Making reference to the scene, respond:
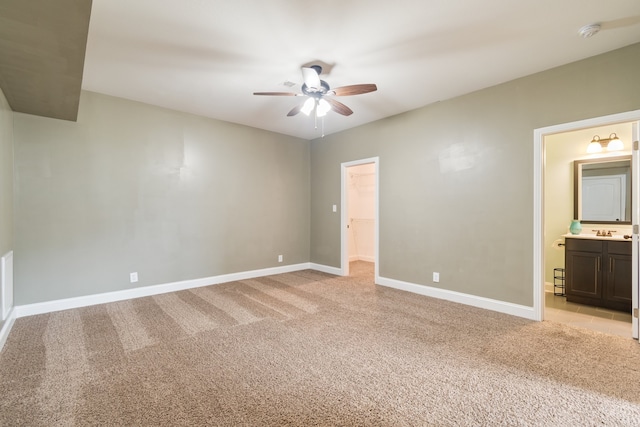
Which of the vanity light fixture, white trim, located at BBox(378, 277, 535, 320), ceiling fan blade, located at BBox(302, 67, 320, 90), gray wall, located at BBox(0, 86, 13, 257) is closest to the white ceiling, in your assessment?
ceiling fan blade, located at BBox(302, 67, 320, 90)

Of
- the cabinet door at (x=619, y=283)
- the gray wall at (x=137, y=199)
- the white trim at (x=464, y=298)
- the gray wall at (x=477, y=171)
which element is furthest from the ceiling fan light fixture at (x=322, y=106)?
the cabinet door at (x=619, y=283)

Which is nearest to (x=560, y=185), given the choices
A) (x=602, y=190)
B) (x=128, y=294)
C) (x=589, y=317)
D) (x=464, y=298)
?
(x=602, y=190)

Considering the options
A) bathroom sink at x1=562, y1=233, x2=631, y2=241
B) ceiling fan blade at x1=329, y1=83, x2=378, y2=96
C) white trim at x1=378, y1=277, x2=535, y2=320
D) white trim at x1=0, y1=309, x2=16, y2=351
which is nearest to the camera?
white trim at x1=0, y1=309, x2=16, y2=351

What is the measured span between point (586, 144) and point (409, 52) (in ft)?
11.0

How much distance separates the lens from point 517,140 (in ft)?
10.8

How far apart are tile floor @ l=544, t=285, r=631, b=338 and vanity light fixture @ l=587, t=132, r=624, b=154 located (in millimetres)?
2149

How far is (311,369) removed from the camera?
2.19 m

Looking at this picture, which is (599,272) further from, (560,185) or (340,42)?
(340,42)

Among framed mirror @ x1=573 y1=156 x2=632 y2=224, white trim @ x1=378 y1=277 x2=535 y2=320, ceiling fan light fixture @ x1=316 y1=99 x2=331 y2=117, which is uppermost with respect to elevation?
ceiling fan light fixture @ x1=316 y1=99 x2=331 y2=117

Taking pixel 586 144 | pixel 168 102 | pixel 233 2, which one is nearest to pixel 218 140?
pixel 168 102

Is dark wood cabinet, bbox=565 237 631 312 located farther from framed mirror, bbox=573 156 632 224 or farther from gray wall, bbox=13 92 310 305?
gray wall, bbox=13 92 310 305

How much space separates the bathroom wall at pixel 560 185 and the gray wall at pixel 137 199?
4.48 m

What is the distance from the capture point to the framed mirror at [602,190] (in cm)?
381

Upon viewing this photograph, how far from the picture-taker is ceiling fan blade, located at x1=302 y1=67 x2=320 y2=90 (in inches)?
105
